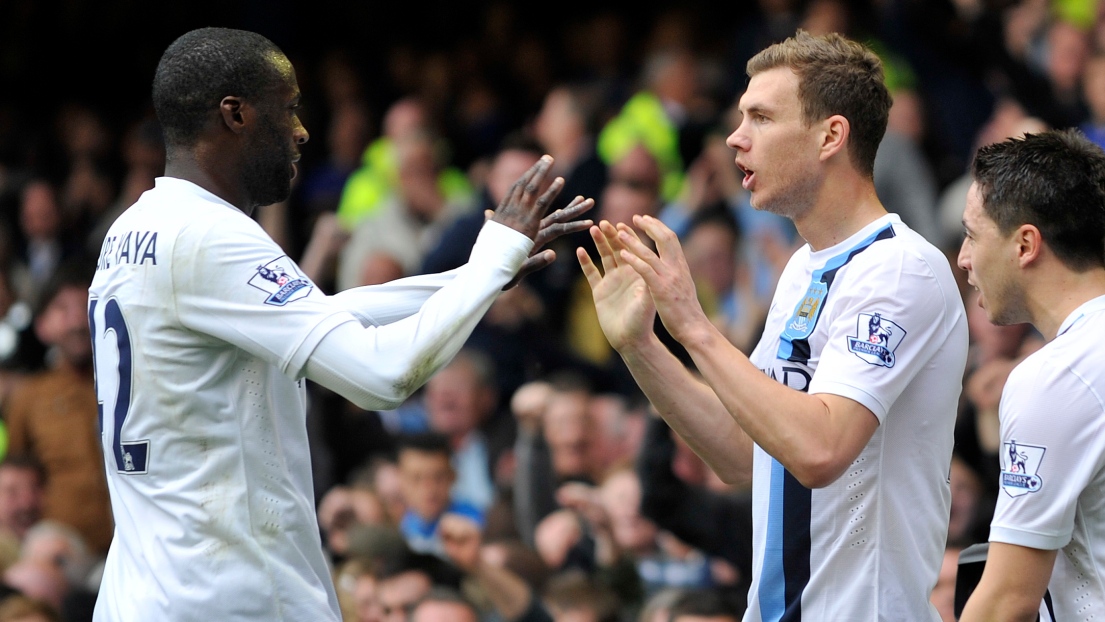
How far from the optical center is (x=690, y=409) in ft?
11.6

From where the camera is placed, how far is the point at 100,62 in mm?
12727

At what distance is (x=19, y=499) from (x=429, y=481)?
2.59 meters

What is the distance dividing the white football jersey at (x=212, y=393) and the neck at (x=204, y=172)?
49mm

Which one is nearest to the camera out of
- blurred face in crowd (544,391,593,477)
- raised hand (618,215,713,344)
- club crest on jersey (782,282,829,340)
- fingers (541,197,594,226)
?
raised hand (618,215,713,344)

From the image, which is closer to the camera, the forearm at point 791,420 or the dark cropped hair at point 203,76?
the forearm at point 791,420

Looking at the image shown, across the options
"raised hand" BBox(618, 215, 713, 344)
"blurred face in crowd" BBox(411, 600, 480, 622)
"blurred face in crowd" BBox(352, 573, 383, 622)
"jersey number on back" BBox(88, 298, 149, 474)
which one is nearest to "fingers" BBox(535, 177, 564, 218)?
"raised hand" BBox(618, 215, 713, 344)

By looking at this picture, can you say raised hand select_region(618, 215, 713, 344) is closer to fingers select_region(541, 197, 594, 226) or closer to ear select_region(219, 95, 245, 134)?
fingers select_region(541, 197, 594, 226)

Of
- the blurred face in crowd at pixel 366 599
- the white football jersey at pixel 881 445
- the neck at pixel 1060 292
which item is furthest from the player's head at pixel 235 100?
the blurred face in crowd at pixel 366 599

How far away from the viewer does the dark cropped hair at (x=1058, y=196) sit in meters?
3.09

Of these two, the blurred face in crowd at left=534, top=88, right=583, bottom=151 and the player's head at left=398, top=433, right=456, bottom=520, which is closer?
the player's head at left=398, top=433, right=456, bottom=520

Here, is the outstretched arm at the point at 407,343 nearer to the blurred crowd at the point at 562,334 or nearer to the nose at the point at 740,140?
the nose at the point at 740,140

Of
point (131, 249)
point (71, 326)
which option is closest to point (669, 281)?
point (131, 249)

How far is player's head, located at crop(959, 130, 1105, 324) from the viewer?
10.1 ft

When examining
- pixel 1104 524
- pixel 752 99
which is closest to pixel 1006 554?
pixel 1104 524
